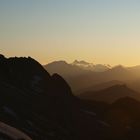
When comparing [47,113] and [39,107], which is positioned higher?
[39,107]

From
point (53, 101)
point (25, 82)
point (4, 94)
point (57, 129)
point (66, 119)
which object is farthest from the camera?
point (25, 82)

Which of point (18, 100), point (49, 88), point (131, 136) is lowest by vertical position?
point (131, 136)

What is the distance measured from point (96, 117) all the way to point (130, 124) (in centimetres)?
1584

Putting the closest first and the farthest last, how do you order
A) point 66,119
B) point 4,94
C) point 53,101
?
point 4,94, point 66,119, point 53,101

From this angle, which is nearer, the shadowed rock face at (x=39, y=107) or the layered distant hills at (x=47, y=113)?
the shadowed rock face at (x=39, y=107)

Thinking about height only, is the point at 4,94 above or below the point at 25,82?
below

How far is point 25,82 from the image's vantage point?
18700cm

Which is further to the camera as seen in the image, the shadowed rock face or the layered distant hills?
the layered distant hills

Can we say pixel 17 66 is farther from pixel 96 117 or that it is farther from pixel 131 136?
pixel 131 136

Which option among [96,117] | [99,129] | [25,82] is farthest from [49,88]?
[99,129]

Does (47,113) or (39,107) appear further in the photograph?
(39,107)

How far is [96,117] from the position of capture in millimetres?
188875

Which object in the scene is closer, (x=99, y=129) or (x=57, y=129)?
(x=57, y=129)

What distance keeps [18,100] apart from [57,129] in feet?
66.8
